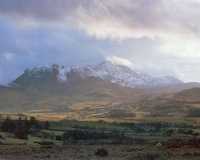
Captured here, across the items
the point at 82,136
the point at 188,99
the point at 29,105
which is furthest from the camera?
the point at 29,105

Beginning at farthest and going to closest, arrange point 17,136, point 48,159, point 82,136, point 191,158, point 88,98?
point 88,98 < point 82,136 < point 17,136 < point 191,158 < point 48,159

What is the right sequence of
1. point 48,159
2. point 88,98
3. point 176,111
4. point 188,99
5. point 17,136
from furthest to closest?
point 88,98, point 188,99, point 176,111, point 17,136, point 48,159

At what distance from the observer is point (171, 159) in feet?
58.7

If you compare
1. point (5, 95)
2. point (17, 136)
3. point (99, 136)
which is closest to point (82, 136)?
point (99, 136)

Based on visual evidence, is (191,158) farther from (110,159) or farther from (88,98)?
(88,98)

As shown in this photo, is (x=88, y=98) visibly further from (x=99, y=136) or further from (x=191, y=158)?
(x=191, y=158)

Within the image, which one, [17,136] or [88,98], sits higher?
[88,98]

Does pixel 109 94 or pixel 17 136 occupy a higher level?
pixel 109 94

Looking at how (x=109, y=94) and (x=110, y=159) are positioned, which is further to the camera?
(x=109, y=94)

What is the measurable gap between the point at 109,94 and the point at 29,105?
188 ft

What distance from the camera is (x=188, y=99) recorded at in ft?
422

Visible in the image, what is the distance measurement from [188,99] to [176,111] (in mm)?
29531

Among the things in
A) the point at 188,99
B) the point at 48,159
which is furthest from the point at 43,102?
the point at 48,159

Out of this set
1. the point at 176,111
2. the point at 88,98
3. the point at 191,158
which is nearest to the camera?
the point at 191,158
